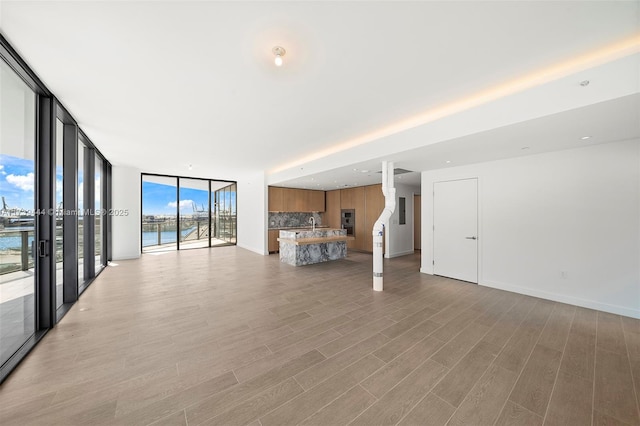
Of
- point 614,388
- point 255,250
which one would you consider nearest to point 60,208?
point 255,250

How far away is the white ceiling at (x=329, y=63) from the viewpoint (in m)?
1.72

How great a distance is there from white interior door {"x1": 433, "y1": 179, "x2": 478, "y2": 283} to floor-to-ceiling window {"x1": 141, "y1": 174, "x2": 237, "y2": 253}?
8432 mm

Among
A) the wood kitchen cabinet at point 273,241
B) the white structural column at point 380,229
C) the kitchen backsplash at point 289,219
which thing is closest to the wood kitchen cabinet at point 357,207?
the kitchen backsplash at point 289,219

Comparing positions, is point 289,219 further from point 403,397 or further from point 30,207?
point 403,397

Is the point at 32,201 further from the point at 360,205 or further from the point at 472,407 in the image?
the point at 360,205

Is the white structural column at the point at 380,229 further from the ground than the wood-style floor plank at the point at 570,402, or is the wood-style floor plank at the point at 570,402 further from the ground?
the white structural column at the point at 380,229

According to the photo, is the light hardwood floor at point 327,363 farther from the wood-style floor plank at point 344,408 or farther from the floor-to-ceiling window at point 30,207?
the floor-to-ceiling window at point 30,207

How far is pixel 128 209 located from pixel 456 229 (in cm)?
952

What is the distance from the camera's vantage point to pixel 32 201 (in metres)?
2.60

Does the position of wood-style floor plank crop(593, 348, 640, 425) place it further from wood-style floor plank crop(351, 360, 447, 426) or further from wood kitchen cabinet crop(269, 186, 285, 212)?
wood kitchen cabinet crop(269, 186, 285, 212)

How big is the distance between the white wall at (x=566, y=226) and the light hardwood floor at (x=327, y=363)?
1.24ft

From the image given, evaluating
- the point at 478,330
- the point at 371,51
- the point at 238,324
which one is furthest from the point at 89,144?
the point at 478,330

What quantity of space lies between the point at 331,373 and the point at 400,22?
10.0 feet

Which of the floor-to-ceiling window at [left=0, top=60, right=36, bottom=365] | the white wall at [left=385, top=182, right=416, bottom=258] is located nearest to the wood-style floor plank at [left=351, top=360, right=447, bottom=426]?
the floor-to-ceiling window at [left=0, top=60, right=36, bottom=365]
